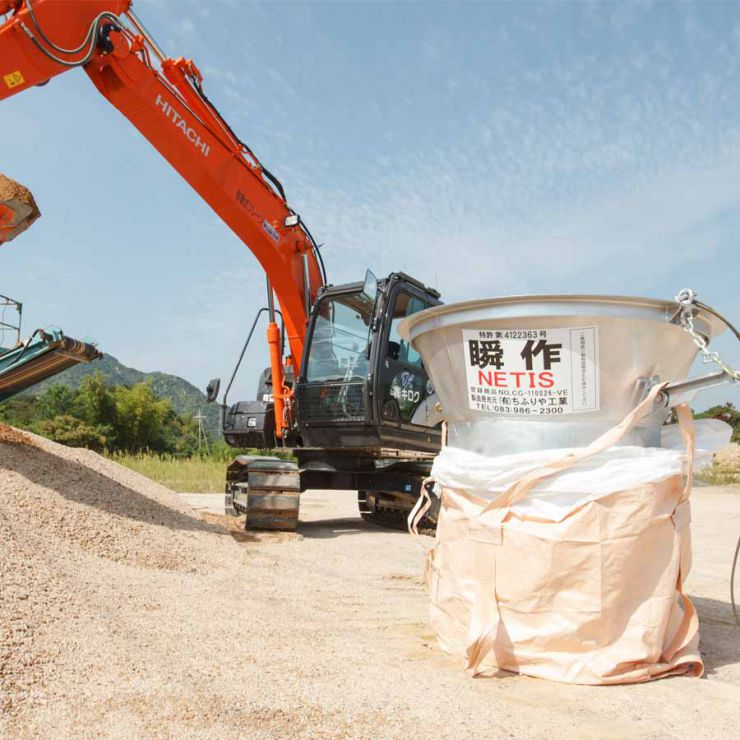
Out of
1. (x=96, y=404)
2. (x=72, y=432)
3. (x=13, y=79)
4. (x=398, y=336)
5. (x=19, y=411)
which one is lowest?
(x=72, y=432)

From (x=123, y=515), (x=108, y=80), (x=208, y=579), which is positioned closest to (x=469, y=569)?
(x=208, y=579)

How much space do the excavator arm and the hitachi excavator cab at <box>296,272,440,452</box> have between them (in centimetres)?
55

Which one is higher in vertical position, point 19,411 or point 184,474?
point 19,411

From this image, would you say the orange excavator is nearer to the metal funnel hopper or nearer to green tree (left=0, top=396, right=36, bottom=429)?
the metal funnel hopper

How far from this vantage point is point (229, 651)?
296 centimetres

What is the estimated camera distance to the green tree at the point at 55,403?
33.4 m

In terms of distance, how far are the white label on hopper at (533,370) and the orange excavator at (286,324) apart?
10.3 feet

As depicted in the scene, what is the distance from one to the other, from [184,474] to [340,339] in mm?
9399

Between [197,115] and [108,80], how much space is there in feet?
3.30

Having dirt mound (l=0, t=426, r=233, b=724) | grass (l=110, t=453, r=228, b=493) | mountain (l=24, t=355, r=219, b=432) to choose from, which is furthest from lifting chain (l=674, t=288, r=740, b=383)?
mountain (l=24, t=355, r=219, b=432)

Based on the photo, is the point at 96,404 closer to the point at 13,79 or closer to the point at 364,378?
the point at 364,378

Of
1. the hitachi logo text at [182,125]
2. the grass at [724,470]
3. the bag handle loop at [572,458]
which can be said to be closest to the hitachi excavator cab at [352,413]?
the hitachi logo text at [182,125]

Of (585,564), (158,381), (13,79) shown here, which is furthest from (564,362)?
(158,381)

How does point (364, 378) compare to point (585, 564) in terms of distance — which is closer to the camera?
point (585, 564)
